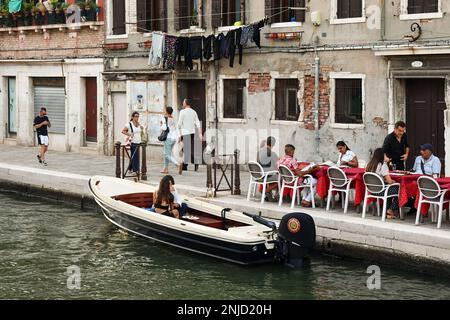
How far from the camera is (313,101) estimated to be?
2111cm

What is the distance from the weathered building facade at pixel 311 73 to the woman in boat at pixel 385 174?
3392 millimetres

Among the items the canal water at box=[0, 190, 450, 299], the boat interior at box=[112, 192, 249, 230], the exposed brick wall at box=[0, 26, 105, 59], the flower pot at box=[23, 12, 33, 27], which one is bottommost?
the canal water at box=[0, 190, 450, 299]

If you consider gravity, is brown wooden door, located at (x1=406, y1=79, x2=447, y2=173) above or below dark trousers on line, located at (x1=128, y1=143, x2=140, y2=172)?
above

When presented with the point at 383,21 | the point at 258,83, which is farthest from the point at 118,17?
the point at 383,21

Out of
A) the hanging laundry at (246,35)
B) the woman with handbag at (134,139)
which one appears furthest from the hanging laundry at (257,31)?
the woman with handbag at (134,139)

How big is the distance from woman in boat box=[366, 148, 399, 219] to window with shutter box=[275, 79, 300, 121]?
6034 mm

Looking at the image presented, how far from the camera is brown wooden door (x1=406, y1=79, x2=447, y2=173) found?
1891cm

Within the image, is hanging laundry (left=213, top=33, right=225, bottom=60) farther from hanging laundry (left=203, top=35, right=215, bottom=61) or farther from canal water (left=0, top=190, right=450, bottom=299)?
canal water (left=0, top=190, right=450, bottom=299)

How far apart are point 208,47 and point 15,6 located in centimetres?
893

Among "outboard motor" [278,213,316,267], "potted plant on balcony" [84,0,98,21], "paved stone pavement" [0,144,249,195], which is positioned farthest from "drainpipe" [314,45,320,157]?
"potted plant on balcony" [84,0,98,21]

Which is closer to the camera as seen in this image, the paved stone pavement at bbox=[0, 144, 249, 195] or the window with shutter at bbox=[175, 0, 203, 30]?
the paved stone pavement at bbox=[0, 144, 249, 195]

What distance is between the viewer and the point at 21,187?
2322 cm

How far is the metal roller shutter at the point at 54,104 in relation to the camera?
2850cm
